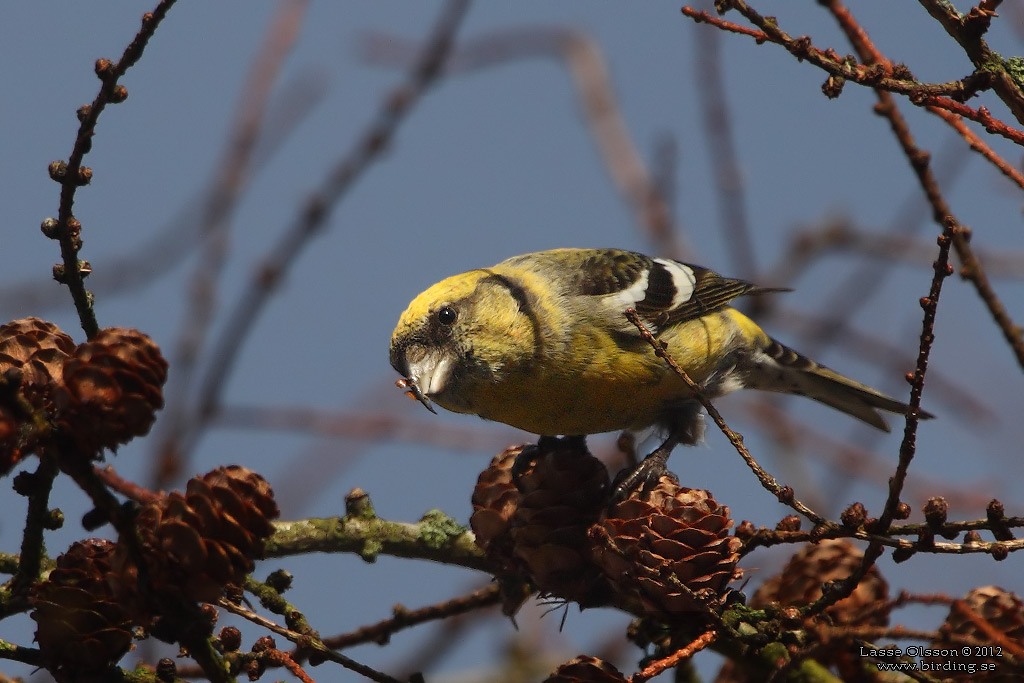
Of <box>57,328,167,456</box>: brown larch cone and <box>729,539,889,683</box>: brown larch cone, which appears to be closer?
<box>57,328,167,456</box>: brown larch cone

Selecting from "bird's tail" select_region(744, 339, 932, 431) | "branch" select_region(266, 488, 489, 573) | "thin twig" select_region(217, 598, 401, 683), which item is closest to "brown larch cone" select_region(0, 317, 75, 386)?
"thin twig" select_region(217, 598, 401, 683)

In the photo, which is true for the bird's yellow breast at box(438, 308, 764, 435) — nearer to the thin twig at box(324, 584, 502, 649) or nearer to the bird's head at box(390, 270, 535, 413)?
the bird's head at box(390, 270, 535, 413)

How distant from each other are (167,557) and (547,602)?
1360 mm

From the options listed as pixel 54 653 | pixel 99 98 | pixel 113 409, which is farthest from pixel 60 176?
pixel 54 653

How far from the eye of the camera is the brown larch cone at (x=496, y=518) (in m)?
2.82

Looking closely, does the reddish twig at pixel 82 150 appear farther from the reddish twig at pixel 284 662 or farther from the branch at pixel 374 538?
the branch at pixel 374 538

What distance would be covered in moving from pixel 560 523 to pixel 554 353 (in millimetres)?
1251

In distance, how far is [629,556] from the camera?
247cm

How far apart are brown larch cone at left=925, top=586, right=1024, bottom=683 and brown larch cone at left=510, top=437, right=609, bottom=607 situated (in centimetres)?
92

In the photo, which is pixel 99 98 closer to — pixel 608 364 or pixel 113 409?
pixel 113 409

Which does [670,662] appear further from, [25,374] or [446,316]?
[446,316]

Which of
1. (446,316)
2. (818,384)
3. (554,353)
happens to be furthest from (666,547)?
(818,384)

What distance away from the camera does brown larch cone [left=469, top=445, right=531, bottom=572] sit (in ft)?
9.27

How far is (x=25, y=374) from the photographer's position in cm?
176
